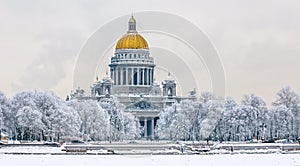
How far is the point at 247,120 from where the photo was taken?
5241 inches

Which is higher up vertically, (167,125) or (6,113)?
(167,125)

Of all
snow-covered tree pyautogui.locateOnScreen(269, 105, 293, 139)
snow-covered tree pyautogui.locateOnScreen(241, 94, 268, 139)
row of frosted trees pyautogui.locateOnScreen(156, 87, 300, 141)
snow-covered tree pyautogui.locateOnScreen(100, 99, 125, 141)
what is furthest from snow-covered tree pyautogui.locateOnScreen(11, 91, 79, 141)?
snow-covered tree pyautogui.locateOnScreen(269, 105, 293, 139)

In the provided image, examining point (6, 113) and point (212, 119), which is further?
point (212, 119)

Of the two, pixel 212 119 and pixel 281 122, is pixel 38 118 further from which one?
pixel 281 122

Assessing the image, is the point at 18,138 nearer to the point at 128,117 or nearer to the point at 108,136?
the point at 108,136

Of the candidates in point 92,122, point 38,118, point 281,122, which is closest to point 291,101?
point 281,122
